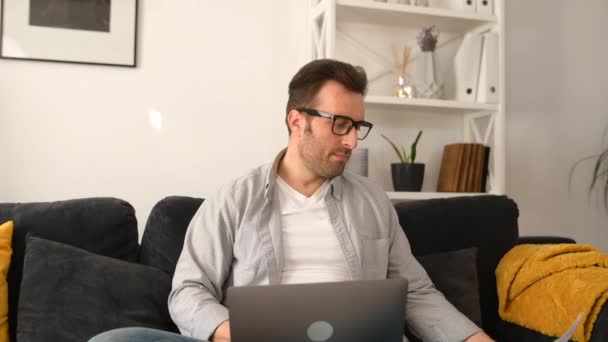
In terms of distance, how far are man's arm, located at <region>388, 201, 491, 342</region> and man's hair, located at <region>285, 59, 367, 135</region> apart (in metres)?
0.41

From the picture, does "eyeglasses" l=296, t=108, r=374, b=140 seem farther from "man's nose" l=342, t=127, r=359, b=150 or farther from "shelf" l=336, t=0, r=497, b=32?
"shelf" l=336, t=0, r=497, b=32

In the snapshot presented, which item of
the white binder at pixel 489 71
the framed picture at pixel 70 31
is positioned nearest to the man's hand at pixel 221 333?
the framed picture at pixel 70 31

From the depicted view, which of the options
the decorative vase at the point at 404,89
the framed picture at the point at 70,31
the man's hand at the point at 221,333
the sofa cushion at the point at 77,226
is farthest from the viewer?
the decorative vase at the point at 404,89

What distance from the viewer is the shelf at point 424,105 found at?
227cm

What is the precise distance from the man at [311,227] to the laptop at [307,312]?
1.56ft

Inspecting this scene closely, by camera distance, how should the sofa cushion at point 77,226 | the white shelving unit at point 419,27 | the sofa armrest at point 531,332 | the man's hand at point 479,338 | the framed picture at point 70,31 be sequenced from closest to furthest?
1. the man's hand at point 479,338
2. the sofa armrest at point 531,332
3. the sofa cushion at point 77,226
4. the framed picture at point 70,31
5. the white shelving unit at point 419,27

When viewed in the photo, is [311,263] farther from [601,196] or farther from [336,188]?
[601,196]

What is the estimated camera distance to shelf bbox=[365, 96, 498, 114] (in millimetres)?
2271

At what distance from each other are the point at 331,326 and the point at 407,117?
1713 mm

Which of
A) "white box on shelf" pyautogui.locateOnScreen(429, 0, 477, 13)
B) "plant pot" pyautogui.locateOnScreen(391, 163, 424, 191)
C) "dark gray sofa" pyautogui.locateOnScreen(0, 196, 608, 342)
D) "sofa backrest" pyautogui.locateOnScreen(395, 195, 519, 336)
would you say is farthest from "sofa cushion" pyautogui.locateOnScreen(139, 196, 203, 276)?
"white box on shelf" pyautogui.locateOnScreen(429, 0, 477, 13)

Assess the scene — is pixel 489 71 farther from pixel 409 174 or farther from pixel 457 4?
pixel 409 174

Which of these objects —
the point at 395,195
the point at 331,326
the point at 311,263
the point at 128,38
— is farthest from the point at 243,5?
the point at 331,326

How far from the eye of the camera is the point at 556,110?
9.19 feet

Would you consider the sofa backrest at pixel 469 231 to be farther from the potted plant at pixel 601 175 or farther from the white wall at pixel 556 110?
the potted plant at pixel 601 175
